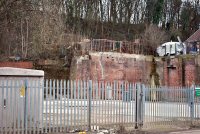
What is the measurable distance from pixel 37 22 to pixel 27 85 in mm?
2679

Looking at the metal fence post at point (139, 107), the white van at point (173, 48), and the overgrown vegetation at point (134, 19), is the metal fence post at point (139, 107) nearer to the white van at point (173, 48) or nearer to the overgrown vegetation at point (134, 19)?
the white van at point (173, 48)

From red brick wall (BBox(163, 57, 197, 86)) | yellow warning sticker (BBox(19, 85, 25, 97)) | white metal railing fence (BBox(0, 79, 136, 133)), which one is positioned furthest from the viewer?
red brick wall (BBox(163, 57, 197, 86))

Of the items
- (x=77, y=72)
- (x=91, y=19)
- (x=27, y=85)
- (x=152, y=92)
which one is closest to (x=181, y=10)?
(x=91, y=19)

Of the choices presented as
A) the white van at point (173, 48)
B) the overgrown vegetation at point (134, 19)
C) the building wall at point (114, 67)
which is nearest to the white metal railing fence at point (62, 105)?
the building wall at point (114, 67)

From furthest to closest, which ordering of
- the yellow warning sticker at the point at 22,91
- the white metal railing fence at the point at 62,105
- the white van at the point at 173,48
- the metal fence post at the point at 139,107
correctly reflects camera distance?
the white van at the point at 173,48 < the metal fence post at the point at 139,107 < the yellow warning sticker at the point at 22,91 < the white metal railing fence at the point at 62,105

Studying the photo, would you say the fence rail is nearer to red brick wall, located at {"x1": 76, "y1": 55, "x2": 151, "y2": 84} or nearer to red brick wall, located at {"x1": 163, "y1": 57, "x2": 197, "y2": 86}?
red brick wall, located at {"x1": 163, "y1": 57, "x2": 197, "y2": 86}

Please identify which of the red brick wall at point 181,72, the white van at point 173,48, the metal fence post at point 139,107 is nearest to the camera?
the metal fence post at point 139,107

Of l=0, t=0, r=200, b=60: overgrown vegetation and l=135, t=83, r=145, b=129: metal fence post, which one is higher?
l=0, t=0, r=200, b=60: overgrown vegetation

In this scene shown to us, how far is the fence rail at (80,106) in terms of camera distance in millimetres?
12984

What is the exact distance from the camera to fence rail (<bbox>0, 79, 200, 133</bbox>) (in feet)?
42.6

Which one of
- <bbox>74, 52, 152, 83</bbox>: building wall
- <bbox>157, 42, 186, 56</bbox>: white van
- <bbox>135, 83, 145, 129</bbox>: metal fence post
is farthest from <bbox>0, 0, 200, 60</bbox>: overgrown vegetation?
<bbox>135, 83, 145, 129</bbox>: metal fence post

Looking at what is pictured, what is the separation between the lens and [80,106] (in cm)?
1419

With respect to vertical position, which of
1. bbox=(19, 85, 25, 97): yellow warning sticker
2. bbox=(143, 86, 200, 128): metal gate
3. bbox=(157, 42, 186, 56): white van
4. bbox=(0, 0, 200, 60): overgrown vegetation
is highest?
bbox=(0, 0, 200, 60): overgrown vegetation

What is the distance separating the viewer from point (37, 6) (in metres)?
13.6
